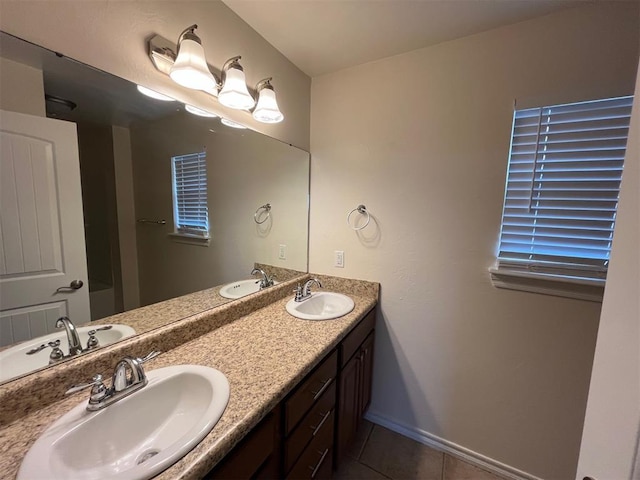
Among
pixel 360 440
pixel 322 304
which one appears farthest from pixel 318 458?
pixel 322 304

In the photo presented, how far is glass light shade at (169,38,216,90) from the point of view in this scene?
3.26ft

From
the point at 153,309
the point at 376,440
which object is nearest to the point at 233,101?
the point at 153,309

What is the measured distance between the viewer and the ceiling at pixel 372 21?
1183 mm

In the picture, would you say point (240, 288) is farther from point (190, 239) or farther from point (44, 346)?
point (44, 346)

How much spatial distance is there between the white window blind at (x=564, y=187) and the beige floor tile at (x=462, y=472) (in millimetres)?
1201

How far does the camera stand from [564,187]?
1256 mm

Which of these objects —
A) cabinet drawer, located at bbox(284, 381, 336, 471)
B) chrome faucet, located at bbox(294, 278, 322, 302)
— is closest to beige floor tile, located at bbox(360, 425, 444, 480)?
cabinet drawer, located at bbox(284, 381, 336, 471)

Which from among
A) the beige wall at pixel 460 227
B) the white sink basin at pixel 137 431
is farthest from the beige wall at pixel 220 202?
the white sink basin at pixel 137 431

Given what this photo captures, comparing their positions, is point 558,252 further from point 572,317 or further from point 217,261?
point 217,261

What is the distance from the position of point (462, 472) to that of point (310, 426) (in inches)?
43.9

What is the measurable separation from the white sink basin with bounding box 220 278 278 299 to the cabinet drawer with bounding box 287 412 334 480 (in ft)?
2.53

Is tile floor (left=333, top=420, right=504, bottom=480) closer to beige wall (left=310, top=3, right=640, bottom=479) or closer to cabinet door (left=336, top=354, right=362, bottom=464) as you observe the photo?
beige wall (left=310, top=3, right=640, bottom=479)

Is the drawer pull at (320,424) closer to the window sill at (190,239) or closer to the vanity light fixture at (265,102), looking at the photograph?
the window sill at (190,239)

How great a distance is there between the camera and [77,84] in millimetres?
843
